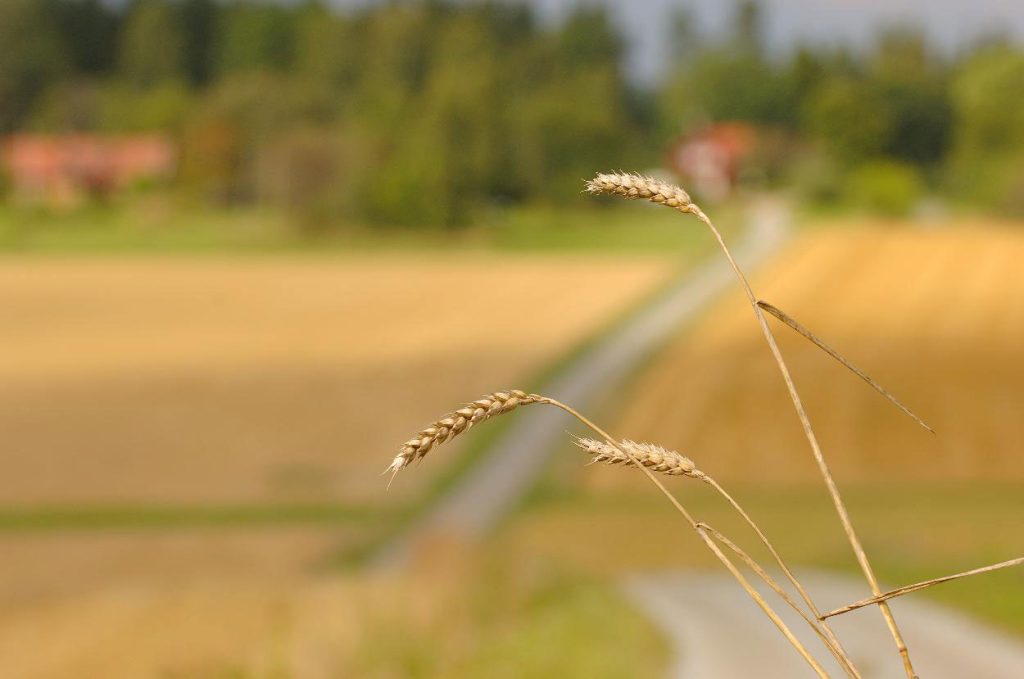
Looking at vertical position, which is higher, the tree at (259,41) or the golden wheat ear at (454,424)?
the golden wheat ear at (454,424)

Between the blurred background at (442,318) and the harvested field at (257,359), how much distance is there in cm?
23

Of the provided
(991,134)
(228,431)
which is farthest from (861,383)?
(991,134)

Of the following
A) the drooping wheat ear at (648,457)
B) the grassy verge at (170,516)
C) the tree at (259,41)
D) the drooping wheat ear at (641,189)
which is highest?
the drooping wheat ear at (641,189)

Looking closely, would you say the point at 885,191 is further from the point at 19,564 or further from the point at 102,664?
the point at 102,664

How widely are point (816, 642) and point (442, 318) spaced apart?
5525 centimetres

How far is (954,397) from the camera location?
43.8 m

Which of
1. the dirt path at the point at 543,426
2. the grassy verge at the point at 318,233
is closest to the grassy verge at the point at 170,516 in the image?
the dirt path at the point at 543,426

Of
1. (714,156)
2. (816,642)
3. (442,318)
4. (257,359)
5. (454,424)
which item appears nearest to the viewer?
(454,424)

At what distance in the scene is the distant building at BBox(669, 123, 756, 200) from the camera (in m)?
140

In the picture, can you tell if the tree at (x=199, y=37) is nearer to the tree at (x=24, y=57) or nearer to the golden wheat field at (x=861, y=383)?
the tree at (x=24, y=57)

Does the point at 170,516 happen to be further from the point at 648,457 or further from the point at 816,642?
the point at 648,457

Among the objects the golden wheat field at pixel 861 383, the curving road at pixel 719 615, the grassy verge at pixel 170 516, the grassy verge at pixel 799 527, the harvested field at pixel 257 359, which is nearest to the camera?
the curving road at pixel 719 615

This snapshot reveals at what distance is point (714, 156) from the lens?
468 feet

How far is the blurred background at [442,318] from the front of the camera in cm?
1994
